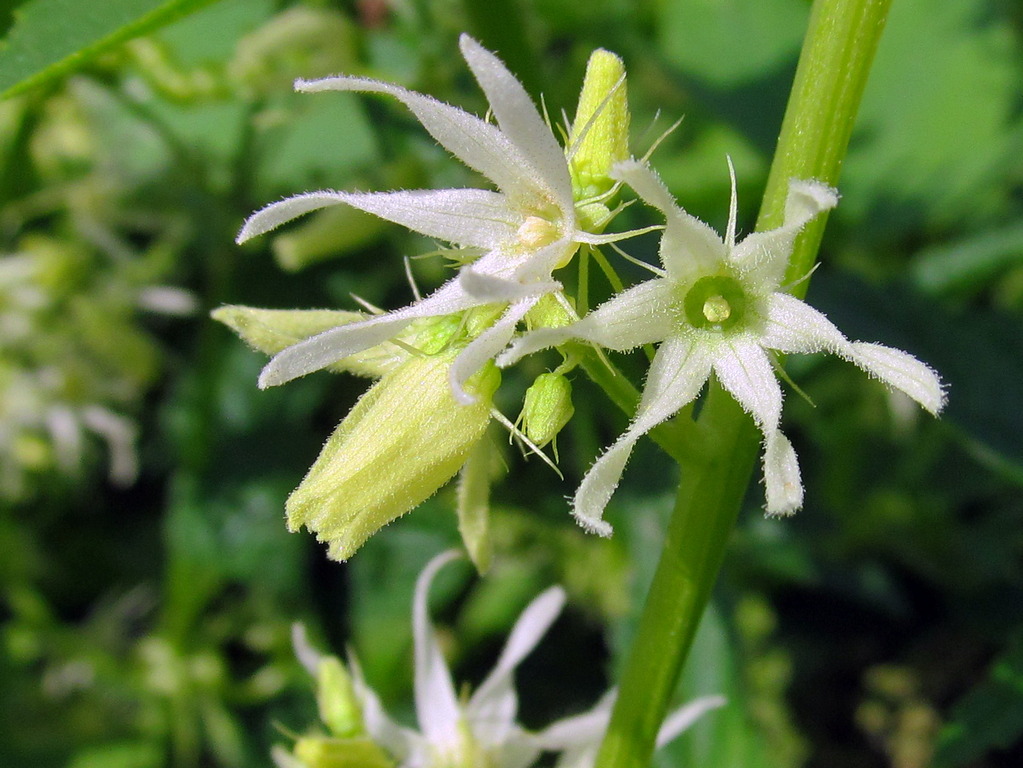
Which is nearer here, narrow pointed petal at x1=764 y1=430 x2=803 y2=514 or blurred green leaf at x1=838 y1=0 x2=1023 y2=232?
narrow pointed petal at x1=764 y1=430 x2=803 y2=514

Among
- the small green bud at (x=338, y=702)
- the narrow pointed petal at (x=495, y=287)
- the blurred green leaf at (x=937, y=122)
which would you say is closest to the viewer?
the narrow pointed petal at (x=495, y=287)

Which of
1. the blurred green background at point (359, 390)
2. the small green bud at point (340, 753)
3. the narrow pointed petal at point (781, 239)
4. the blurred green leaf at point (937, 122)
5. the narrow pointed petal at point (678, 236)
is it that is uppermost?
the blurred green leaf at point (937, 122)

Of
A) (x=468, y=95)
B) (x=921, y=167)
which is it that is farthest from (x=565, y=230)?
(x=921, y=167)

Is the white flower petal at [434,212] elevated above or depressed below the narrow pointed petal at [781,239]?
below

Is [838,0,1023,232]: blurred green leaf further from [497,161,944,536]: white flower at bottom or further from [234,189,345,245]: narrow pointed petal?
[234,189,345,245]: narrow pointed petal

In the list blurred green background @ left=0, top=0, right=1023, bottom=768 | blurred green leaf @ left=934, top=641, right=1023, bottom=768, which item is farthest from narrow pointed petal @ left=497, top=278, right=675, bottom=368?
blurred green background @ left=0, top=0, right=1023, bottom=768

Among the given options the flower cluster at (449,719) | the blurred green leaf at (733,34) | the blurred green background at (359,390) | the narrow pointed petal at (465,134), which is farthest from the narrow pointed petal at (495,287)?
the blurred green leaf at (733,34)

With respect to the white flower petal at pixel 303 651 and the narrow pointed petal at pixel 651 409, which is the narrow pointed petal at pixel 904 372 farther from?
the white flower petal at pixel 303 651

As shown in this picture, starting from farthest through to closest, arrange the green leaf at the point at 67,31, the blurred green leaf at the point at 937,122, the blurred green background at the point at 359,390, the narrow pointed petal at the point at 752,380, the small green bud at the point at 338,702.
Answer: the blurred green leaf at the point at 937,122, the blurred green background at the point at 359,390, the small green bud at the point at 338,702, the green leaf at the point at 67,31, the narrow pointed petal at the point at 752,380

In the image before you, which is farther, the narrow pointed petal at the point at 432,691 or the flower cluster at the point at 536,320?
the narrow pointed petal at the point at 432,691
